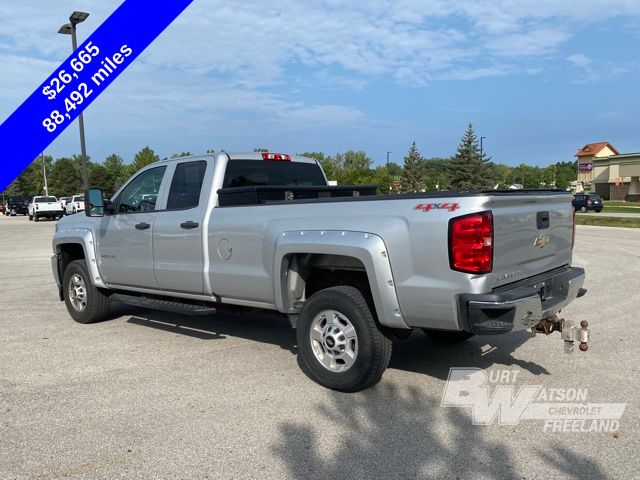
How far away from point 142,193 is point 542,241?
4.30 m

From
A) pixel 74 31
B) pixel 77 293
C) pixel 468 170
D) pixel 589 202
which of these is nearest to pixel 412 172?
pixel 468 170

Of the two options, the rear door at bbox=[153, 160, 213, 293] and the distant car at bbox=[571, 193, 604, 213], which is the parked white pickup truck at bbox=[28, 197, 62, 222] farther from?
the rear door at bbox=[153, 160, 213, 293]

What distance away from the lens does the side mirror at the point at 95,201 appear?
21.6 feet

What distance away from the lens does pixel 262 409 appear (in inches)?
170

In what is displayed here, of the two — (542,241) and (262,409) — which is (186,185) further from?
(542,241)

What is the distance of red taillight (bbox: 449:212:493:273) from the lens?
3.90 meters

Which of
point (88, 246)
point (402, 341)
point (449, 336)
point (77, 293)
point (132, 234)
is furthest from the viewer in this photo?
point (77, 293)

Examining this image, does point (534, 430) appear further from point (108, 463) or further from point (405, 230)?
point (108, 463)

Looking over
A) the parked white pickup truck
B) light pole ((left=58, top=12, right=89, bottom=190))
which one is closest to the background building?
the parked white pickup truck

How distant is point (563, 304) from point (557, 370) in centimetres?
78

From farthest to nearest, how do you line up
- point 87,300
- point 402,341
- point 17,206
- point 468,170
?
point 468,170 → point 17,206 → point 87,300 → point 402,341

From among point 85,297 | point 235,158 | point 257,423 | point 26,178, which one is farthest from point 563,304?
point 26,178

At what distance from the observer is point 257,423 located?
405cm

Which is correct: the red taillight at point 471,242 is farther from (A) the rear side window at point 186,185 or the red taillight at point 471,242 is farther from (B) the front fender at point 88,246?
(B) the front fender at point 88,246
